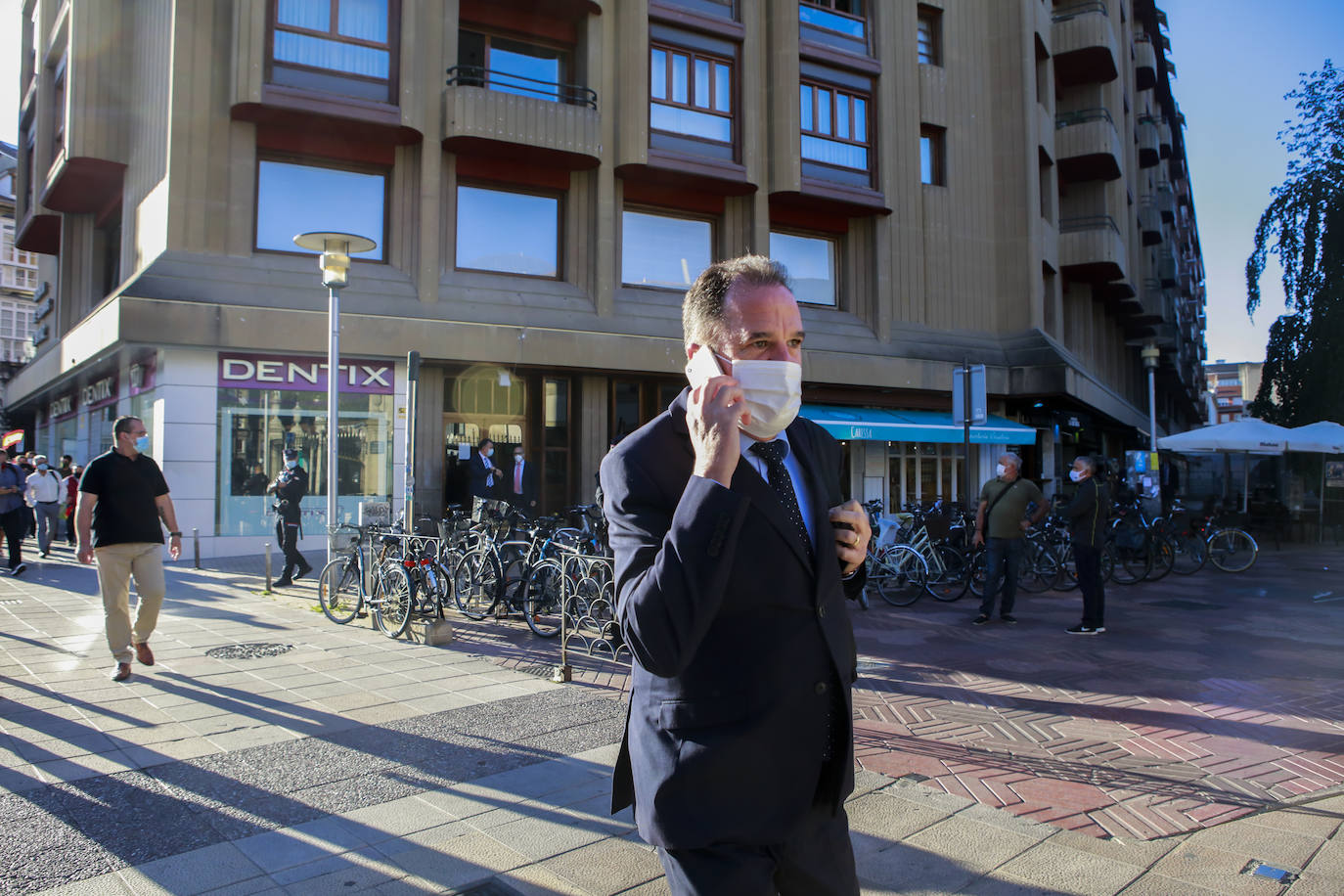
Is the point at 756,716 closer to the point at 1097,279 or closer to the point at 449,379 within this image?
the point at 449,379

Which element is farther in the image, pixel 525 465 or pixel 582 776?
pixel 525 465

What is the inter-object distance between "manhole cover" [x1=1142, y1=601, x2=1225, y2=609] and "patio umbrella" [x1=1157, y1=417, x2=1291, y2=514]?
8.91m

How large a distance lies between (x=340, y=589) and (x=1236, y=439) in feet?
58.5

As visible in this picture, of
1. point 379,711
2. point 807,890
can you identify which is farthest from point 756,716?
point 379,711

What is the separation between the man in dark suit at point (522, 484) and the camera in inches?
585

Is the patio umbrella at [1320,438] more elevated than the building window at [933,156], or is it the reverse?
the building window at [933,156]

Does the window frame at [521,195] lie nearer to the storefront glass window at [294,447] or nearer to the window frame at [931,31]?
the storefront glass window at [294,447]

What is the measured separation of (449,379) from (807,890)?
50.4 feet

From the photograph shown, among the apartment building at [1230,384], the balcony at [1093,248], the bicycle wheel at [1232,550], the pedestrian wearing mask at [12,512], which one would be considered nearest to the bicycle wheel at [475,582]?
the pedestrian wearing mask at [12,512]

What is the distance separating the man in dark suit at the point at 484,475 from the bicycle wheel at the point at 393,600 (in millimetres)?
5181

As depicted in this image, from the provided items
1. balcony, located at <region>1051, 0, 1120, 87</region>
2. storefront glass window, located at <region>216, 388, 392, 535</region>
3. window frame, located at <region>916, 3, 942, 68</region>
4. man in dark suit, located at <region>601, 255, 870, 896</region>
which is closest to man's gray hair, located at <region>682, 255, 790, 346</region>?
man in dark suit, located at <region>601, 255, 870, 896</region>

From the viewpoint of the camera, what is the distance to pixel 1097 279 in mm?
27328

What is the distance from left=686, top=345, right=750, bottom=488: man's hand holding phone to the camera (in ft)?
5.02

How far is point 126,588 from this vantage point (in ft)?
21.1
